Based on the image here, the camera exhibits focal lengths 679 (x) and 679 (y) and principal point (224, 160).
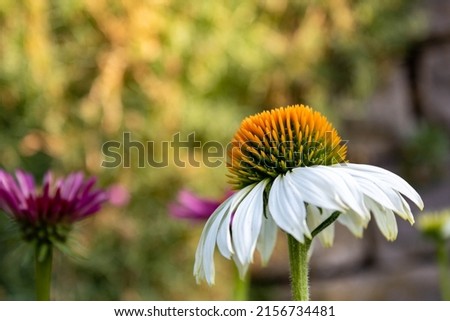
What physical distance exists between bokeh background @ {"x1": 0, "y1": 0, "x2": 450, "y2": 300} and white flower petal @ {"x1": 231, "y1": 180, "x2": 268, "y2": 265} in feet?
3.53

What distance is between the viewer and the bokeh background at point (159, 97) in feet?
5.16

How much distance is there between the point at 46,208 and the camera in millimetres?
593

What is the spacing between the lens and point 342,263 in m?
2.11

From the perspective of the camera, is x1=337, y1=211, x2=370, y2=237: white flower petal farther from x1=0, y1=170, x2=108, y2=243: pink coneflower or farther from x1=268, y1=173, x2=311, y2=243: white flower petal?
x1=0, y1=170, x2=108, y2=243: pink coneflower

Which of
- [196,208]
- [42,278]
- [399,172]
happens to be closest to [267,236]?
[42,278]

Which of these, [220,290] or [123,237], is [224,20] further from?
[220,290]

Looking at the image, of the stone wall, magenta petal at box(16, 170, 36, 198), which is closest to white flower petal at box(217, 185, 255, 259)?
magenta petal at box(16, 170, 36, 198)

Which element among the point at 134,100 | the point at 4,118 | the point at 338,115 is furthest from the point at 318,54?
the point at 4,118

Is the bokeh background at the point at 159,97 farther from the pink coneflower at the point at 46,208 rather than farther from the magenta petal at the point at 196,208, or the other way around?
the pink coneflower at the point at 46,208

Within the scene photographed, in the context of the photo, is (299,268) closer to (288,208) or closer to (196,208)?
(288,208)

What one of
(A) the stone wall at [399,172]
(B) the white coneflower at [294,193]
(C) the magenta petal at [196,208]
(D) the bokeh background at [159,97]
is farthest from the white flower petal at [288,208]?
(A) the stone wall at [399,172]

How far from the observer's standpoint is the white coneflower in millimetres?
421

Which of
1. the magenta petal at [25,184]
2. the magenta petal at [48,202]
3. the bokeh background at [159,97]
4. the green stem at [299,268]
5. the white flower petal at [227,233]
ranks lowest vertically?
the green stem at [299,268]

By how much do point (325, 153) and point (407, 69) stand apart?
1.93 metres
